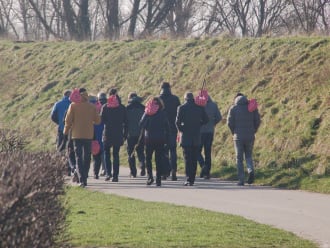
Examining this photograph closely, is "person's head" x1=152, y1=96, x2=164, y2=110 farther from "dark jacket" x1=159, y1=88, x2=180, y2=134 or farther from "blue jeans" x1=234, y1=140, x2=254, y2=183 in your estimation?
"blue jeans" x1=234, y1=140, x2=254, y2=183

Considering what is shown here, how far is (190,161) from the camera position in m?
18.8

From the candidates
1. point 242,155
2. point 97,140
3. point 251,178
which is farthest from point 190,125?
point 97,140

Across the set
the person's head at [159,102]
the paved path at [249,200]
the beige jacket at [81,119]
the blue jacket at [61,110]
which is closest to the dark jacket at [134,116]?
the paved path at [249,200]

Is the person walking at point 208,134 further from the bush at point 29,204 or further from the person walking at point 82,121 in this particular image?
the bush at point 29,204

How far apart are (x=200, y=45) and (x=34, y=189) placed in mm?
24210

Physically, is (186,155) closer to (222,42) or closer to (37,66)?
(222,42)

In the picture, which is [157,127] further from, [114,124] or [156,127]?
[114,124]

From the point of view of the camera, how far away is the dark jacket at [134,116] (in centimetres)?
2078

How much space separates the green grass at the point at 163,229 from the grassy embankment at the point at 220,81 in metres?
4.69

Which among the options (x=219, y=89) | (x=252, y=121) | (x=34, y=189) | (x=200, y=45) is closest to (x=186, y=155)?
(x=252, y=121)

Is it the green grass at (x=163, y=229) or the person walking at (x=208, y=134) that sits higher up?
the person walking at (x=208, y=134)

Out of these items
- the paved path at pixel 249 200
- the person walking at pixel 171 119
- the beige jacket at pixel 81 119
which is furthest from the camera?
the person walking at pixel 171 119

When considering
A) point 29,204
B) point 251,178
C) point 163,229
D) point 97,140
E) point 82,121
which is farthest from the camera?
point 97,140

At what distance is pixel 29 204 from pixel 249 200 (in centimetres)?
883
